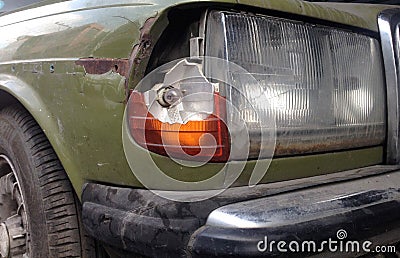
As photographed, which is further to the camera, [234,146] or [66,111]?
[66,111]

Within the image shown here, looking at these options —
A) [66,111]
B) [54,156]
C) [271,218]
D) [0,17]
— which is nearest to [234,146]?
[271,218]

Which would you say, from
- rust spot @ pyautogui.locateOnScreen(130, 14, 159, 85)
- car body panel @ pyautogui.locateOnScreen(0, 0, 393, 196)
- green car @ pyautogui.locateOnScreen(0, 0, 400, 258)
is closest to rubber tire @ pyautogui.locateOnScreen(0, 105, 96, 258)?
green car @ pyautogui.locateOnScreen(0, 0, 400, 258)

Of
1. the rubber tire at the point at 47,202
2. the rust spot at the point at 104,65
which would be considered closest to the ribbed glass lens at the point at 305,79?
the rust spot at the point at 104,65

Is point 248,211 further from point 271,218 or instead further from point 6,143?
point 6,143

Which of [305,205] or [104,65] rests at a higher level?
[104,65]

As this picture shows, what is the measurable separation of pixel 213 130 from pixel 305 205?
33cm

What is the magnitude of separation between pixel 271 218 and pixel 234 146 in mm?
258

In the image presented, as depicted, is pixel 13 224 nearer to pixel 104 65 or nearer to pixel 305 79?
pixel 104 65

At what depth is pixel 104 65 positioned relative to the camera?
1452mm

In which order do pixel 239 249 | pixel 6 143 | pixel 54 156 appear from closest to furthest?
pixel 239 249 → pixel 54 156 → pixel 6 143

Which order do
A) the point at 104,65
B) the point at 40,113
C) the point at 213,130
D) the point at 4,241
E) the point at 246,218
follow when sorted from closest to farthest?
the point at 246,218, the point at 213,130, the point at 104,65, the point at 40,113, the point at 4,241

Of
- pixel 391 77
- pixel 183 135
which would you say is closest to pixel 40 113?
pixel 183 135

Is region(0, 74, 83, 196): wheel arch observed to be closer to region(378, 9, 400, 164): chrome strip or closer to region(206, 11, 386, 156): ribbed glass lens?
region(206, 11, 386, 156): ribbed glass lens

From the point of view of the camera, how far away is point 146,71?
1405 mm
